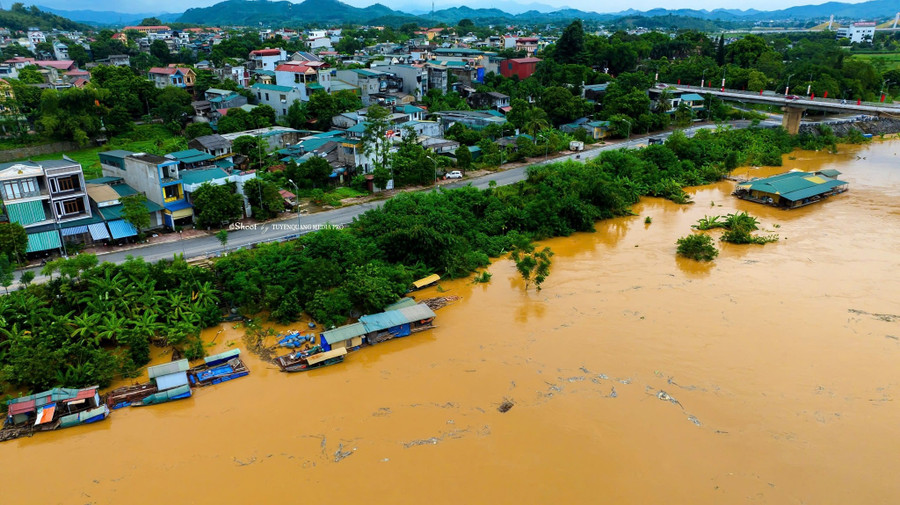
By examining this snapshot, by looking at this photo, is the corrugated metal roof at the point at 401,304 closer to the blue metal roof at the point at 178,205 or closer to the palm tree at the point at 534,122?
the blue metal roof at the point at 178,205

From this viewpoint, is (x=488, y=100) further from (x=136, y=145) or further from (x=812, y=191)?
(x=136, y=145)

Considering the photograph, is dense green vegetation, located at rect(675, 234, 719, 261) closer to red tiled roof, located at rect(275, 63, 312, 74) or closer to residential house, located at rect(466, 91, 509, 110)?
residential house, located at rect(466, 91, 509, 110)

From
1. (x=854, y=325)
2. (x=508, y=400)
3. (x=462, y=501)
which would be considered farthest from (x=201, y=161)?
(x=854, y=325)

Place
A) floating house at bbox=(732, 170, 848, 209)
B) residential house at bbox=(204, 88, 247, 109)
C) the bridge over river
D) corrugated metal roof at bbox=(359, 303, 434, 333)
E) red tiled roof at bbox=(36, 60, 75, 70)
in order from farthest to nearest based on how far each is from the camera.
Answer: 1. red tiled roof at bbox=(36, 60, 75, 70)
2. residential house at bbox=(204, 88, 247, 109)
3. the bridge over river
4. floating house at bbox=(732, 170, 848, 209)
5. corrugated metal roof at bbox=(359, 303, 434, 333)

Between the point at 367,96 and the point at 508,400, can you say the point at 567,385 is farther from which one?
the point at 367,96

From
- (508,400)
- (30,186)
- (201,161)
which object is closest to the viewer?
(508,400)

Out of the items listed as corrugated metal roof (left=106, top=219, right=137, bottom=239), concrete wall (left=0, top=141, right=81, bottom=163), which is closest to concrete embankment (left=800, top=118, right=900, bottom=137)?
corrugated metal roof (left=106, top=219, right=137, bottom=239)

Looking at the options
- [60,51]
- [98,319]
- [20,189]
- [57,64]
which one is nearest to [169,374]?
[98,319]
